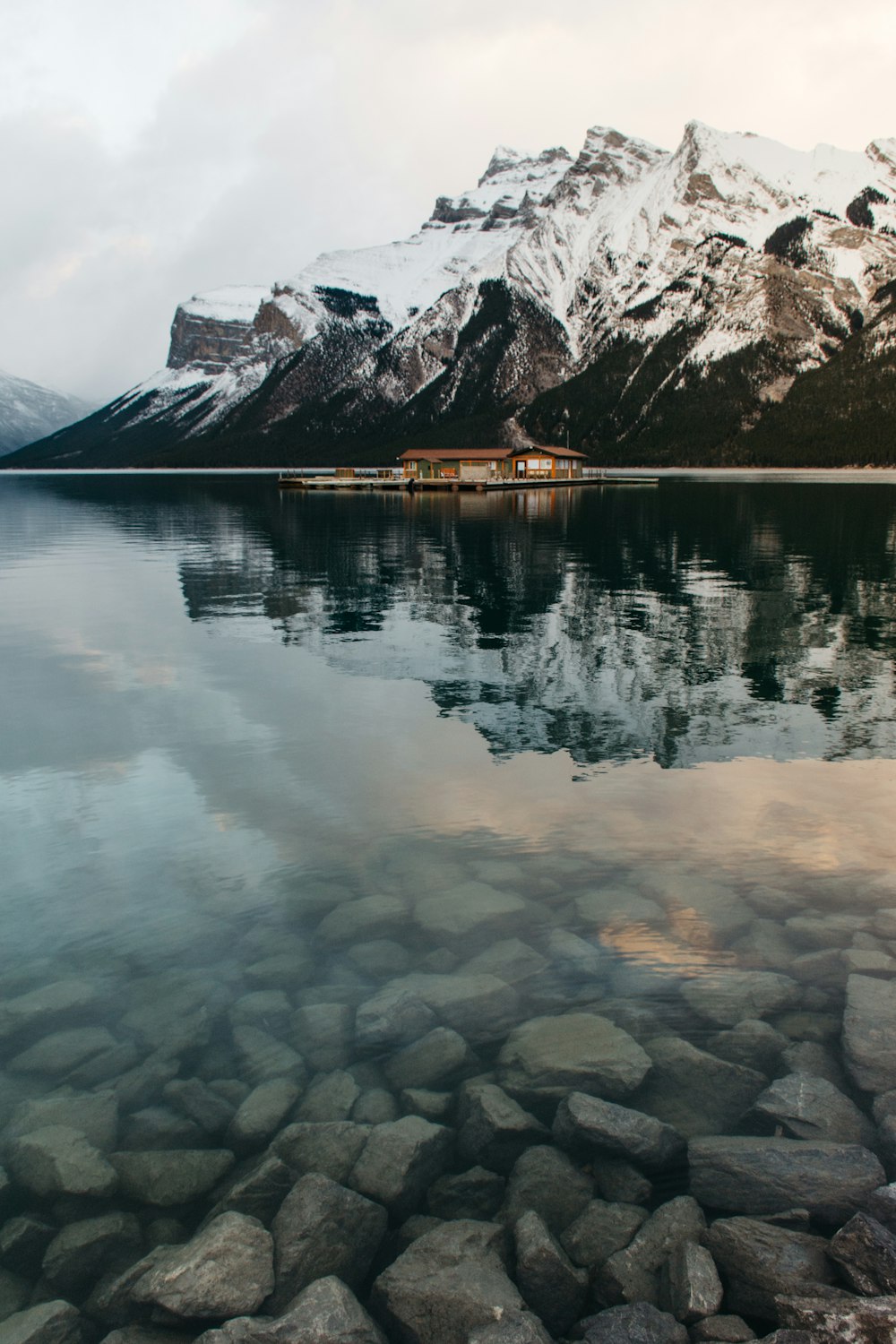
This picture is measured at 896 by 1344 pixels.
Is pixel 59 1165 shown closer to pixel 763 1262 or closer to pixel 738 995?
pixel 763 1262

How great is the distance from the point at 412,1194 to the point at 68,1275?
2630mm

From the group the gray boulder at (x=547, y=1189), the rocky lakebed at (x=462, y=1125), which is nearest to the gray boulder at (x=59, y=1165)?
the rocky lakebed at (x=462, y=1125)

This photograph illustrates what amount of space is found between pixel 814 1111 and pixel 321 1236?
4.33 meters

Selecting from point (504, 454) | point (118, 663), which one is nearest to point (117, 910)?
point (118, 663)

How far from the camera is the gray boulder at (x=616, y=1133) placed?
715 cm

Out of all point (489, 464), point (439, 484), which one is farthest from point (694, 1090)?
point (489, 464)

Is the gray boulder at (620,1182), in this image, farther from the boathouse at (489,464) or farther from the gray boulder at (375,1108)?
the boathouse at (489,464)

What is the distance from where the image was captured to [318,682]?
2341cm

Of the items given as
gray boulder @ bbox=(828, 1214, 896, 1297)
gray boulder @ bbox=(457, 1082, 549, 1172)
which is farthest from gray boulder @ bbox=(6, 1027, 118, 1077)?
gray boulder @ bbox=(828, 1214, 896, 1297)

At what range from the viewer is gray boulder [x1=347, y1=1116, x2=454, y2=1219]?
22.6 feet

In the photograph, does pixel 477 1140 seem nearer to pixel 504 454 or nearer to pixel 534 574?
pixel 534 574

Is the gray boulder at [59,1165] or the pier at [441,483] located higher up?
the pier at [441,483]

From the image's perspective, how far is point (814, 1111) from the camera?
7.49m

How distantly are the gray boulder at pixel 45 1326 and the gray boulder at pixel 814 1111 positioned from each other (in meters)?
5.63
